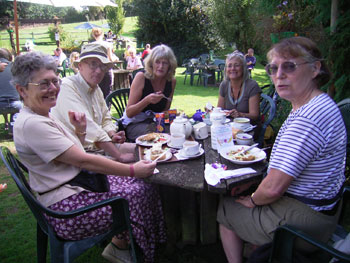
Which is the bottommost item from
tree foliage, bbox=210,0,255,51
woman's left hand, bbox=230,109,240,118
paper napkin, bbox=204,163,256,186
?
paper napkin, bbox=204,163,256,186

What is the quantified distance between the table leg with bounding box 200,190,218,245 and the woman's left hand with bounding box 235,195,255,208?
47cm

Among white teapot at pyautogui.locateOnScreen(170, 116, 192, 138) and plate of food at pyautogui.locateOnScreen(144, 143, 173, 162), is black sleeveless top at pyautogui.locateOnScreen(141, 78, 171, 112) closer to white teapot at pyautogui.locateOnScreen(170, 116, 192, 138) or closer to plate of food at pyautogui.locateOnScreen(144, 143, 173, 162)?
white teapot at pyautogui.locateOnScreen(170, 116, 192, 138)

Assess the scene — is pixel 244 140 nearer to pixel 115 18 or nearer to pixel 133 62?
pixel 133 62

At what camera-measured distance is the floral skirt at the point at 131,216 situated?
168 centimetres

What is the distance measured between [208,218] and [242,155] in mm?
708

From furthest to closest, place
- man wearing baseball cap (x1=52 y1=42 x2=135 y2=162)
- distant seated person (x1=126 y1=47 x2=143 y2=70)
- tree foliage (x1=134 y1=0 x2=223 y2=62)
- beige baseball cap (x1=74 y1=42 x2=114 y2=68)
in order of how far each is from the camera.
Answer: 1. tree foliage (x1=134 y1=0 x2=223 y2=62)
2. distant seated person (x1=126 y1=47 x2=143 y2=70)
3. beige baseball cap (x1=74 y1=42 x2=114 y2=68)
4. man wearing baseball cap (x1=52 y1=42 x2=135 y2=162)

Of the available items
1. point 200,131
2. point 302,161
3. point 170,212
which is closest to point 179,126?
point 200,131

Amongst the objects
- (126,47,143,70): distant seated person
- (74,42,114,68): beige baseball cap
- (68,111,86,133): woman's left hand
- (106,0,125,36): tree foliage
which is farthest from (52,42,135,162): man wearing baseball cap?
(106,0,125,36): tree foliage

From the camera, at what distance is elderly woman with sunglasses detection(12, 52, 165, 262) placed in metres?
1.57

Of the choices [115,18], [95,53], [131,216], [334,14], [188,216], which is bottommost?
[188,216]

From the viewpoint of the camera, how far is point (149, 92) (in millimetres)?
3244

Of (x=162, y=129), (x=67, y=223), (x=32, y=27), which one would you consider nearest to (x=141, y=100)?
(x=162, y=129)

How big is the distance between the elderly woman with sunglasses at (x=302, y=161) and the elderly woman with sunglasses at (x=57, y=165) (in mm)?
798

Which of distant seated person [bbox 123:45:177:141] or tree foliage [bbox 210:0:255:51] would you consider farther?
tree foliage [bbox 210:0:255:51]
